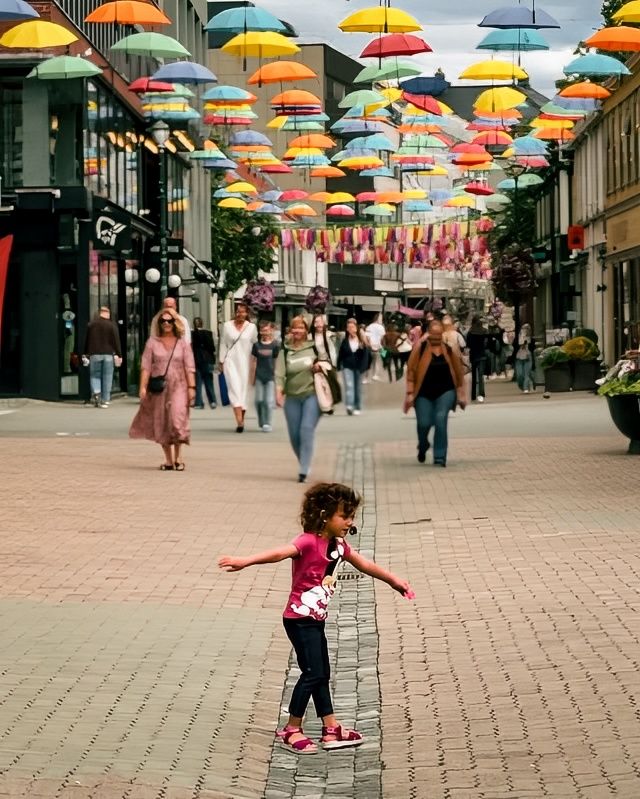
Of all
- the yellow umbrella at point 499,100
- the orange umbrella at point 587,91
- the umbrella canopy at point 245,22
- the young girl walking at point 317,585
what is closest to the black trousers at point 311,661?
the young girl walking at point 317,585

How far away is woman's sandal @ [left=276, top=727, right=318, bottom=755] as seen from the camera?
736 centimetres

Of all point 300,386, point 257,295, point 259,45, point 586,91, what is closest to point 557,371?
point 586,91

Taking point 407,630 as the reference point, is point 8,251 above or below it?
above

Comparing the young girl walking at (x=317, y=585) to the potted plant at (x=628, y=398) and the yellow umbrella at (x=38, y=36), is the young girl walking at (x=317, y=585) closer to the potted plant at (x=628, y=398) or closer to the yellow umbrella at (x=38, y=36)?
the potted plant at (x=628, y=398)

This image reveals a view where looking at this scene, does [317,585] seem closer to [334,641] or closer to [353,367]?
[334,641]

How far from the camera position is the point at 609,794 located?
20.8ft

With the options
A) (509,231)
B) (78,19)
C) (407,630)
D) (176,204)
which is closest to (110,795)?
(407,630)

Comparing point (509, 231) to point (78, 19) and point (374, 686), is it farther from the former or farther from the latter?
point (374, 686)

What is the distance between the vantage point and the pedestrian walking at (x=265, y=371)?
90.3 ft

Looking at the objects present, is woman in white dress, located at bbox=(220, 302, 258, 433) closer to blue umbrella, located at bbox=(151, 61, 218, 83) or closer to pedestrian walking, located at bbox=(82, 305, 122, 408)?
blue umbrella, located at bbox=(151, 61, 218, 83)

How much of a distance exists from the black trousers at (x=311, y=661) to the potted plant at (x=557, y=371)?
35.6m

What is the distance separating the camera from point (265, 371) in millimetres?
27578

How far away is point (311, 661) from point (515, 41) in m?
22.1

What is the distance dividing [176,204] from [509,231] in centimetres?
2362
